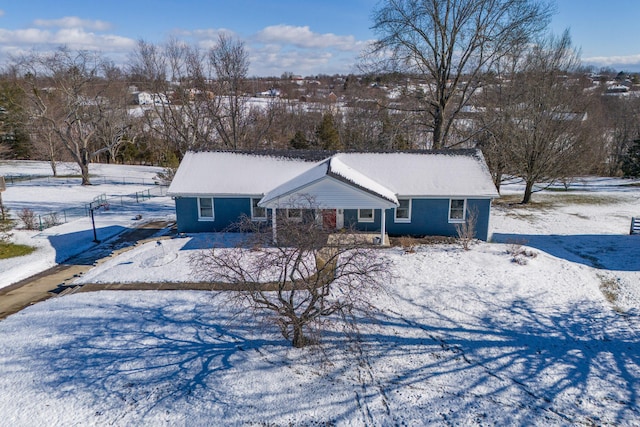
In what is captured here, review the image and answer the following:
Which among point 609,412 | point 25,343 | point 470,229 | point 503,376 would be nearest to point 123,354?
point 25,343

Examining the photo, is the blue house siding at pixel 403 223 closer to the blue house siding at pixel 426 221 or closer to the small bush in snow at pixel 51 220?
the blue house siding at pixel 426 221

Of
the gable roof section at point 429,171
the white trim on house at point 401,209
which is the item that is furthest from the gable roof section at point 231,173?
the white trim on house at point 401,209

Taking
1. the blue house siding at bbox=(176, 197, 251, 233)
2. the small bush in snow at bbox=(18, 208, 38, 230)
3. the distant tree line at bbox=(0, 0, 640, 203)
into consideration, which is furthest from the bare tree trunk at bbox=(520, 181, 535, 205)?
the small bush in snow at bbox=(18, 208, 38, 230)

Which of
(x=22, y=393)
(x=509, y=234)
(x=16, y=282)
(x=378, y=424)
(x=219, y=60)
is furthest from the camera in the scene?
(x=219, y=60)

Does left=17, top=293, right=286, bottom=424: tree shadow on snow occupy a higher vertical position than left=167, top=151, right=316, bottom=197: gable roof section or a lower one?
lower

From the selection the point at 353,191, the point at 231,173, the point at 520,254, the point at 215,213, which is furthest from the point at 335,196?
the point at 520,254

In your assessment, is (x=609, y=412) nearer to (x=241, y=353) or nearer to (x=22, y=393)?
(x=241, y=353)

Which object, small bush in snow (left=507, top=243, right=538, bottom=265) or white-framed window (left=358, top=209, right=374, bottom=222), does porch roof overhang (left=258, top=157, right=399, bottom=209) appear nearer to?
white-framed window (left=358, top=209, right=374, bottom=222)
